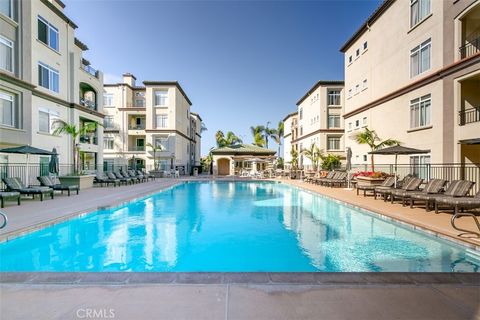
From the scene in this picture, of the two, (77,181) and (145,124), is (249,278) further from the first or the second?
(145,124)

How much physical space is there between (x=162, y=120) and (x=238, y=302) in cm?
3163

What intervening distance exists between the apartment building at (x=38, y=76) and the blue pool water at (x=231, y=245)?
33.5 feet

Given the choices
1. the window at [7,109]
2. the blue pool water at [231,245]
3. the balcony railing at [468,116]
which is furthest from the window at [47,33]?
the balcony railing at [468,116]

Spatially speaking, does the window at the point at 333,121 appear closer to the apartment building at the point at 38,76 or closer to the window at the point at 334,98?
the window at the point at 334,98

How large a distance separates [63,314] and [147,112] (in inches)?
1252

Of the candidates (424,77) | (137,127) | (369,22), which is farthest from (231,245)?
(137,127)

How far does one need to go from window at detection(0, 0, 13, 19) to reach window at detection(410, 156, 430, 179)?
25194mm

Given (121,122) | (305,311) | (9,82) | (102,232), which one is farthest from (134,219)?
(121,122)

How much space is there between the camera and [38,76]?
16.3m

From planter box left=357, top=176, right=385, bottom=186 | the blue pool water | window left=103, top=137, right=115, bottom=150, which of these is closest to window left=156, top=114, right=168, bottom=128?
window left=103, top=137, right=115, bottom=150

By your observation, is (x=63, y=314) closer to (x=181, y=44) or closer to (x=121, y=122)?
(x=181, y=44)

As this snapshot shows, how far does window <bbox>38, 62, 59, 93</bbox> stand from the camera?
1655 cm

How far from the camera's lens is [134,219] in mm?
9305

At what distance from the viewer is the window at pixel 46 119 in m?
16.6
